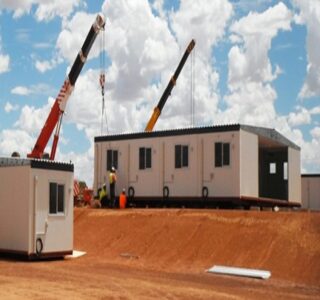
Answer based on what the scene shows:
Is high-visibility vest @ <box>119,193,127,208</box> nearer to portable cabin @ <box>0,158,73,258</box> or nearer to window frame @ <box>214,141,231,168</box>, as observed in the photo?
window frame @ <box>214,141,231,168</box>

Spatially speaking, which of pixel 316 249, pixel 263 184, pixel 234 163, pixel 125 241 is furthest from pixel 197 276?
pixel 263 184

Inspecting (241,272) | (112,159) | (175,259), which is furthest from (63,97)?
(241,272)

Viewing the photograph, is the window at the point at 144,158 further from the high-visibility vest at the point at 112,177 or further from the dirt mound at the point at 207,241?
the dirt mound at the point at 207,241

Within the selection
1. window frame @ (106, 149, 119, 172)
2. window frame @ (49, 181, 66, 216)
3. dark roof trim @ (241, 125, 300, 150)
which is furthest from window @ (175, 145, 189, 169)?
window frame @ (49, 181, 66, 216)

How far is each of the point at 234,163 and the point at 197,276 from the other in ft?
29.9

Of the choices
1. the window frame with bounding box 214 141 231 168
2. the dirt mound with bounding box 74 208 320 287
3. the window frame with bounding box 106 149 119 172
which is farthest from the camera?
the window frame with bounding box 106 149 119 172

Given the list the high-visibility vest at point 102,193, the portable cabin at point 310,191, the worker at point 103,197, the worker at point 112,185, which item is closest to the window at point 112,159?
the worker at point 112,185

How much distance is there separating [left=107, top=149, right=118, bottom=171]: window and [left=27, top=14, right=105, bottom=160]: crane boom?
8.53 ft

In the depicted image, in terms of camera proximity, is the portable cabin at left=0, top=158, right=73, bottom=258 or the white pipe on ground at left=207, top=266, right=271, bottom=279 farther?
the portable cabin at left=0, top=158, right=73, bottom=258

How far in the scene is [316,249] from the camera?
18.8m

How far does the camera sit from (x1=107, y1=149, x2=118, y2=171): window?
30094 mm

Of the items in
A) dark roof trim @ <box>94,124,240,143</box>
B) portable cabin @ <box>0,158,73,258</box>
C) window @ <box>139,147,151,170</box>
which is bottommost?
portable cabin @ <box>0,158,73,258</box>

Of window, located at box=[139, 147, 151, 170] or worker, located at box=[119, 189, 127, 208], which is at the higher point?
window, located at box=[139, 147, 151, 170]

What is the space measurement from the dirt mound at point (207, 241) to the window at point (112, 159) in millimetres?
5156
